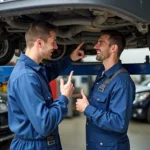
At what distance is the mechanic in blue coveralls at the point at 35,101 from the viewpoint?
1464 millimetres

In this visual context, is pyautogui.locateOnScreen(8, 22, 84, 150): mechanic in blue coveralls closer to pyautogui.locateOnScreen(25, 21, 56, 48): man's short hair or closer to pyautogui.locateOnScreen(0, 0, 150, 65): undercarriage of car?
pyautogui.locateOnScreen(25, 21, 56, 48): man's short hair

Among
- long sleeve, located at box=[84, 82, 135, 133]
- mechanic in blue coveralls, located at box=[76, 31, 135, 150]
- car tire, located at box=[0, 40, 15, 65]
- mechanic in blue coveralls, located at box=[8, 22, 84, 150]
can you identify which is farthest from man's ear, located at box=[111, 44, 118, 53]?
car tire, located at box=[0, 40, 15, 65]

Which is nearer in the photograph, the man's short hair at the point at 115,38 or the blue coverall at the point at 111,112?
the blue coverall at the point at 111,112

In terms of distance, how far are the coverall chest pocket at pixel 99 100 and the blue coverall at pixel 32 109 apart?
380 millimetres

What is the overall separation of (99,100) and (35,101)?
592 millimetres

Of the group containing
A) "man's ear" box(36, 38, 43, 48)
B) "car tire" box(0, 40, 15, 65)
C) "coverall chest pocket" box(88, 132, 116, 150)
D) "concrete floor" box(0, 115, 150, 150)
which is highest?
"man's ear" box(36, 38, 43, 48)

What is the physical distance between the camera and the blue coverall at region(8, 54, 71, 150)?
146cm

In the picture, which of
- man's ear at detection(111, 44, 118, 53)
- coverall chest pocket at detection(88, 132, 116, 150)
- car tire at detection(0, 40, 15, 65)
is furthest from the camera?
car tire at detection(0, 40, 15, 65)

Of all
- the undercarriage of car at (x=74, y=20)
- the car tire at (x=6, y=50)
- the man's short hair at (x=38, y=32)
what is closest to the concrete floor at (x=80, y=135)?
the car tire at (x=6, y=50)

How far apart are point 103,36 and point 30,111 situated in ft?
2.85

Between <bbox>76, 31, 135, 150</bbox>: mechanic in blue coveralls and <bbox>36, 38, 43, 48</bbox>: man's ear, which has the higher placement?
<bbox>36, 38, 43, 48</bbox>: man's ear

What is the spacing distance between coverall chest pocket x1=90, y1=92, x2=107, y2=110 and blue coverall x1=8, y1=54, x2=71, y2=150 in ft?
1.25

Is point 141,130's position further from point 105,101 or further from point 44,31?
point 44,31

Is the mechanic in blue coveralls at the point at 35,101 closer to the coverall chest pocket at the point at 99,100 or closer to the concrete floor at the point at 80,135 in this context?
the coverall chest pocket at the point at 99,100
